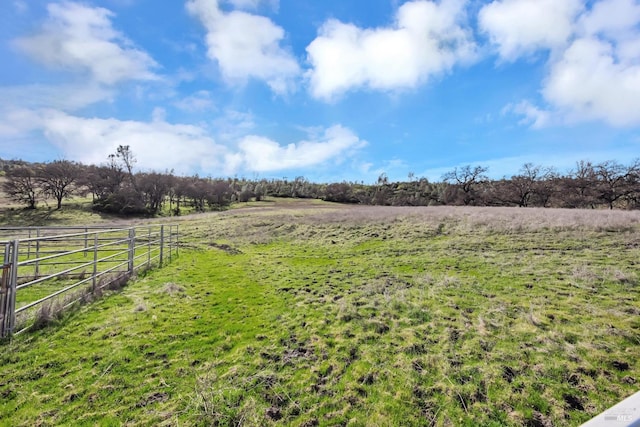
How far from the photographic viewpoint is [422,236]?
17312mm

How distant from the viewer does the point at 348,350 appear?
17.2 ft

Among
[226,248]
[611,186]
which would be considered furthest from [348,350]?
[611,186]

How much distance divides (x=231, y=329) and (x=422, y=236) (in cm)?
1402

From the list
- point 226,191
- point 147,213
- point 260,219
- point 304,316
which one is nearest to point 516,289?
point 304,316

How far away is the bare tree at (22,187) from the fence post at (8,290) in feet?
188

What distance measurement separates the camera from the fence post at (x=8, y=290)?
5.27m

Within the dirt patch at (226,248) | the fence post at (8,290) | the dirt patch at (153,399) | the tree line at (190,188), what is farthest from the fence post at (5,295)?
the tree line at (190,188)

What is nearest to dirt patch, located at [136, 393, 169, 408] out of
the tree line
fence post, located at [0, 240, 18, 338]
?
fence post, located at [0, 240, 18, 338]

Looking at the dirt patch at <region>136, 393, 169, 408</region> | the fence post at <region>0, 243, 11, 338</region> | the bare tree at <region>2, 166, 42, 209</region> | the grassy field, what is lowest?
the dirt patch at <region>136, 393, 169, 408</region>

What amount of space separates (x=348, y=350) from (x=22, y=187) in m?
63.7

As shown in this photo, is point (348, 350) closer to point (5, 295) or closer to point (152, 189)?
point (5, 295)

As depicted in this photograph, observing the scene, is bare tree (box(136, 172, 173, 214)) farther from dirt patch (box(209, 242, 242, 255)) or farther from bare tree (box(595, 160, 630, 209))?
bare tree (box(595, 160, 630, 209))

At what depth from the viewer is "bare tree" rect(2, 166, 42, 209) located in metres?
44.2

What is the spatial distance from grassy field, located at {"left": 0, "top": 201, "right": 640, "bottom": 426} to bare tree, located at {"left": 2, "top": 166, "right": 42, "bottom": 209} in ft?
177
